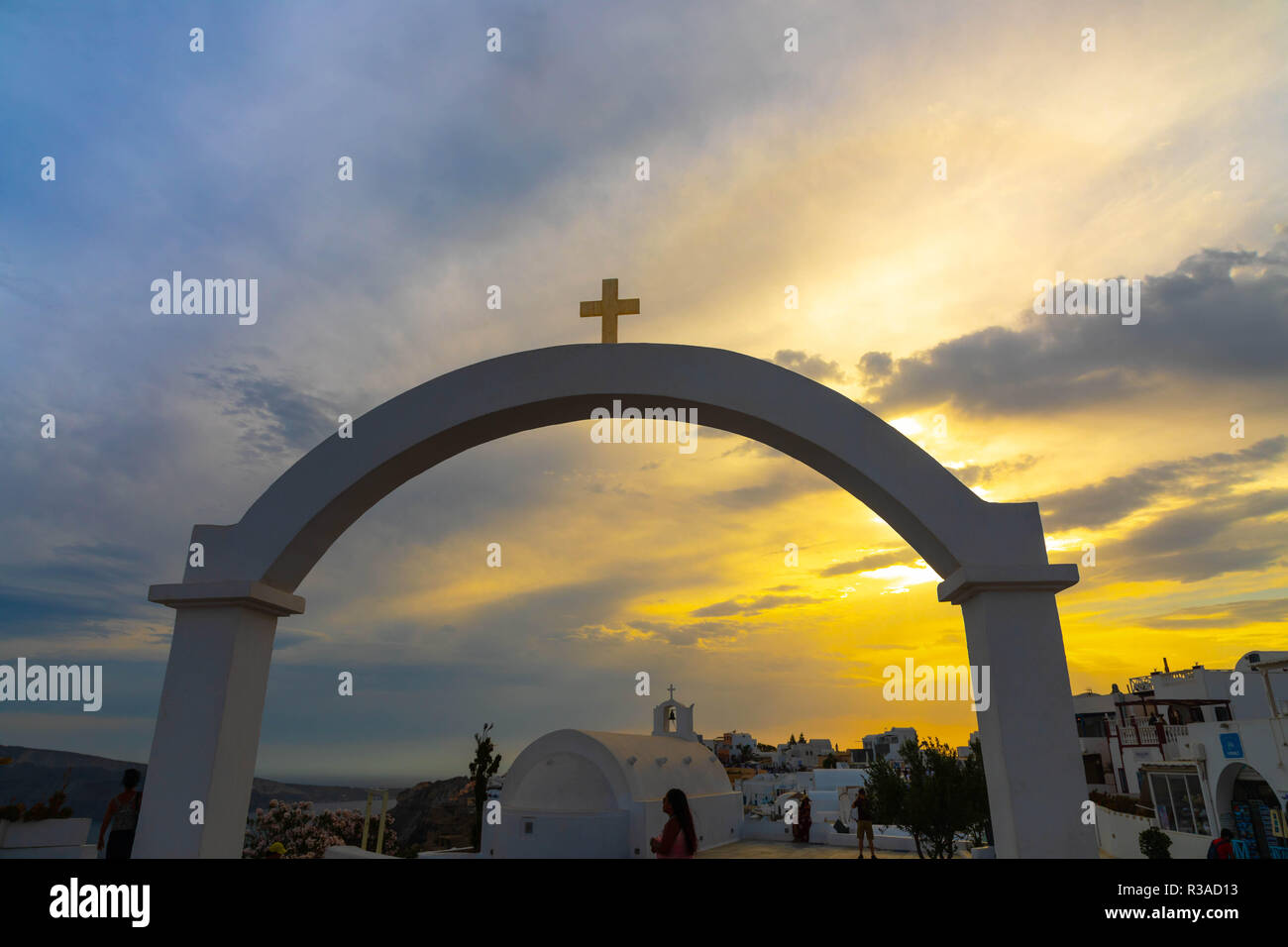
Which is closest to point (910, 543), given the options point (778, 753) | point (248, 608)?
point (248, 608)

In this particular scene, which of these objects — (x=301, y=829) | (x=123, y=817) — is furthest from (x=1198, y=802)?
(x=123, y=817)

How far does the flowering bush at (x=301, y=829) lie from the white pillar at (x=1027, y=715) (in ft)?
39.6

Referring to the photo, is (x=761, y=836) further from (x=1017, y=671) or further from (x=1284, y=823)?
(x=1017, y=671)

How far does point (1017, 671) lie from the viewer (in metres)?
4.98

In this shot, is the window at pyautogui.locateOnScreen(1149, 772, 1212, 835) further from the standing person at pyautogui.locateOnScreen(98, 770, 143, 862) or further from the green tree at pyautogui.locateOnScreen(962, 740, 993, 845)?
the standing person at pyautogui.locateOnScreen(98, 770, 143, 862)

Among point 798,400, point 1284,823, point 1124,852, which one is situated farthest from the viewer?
point 1124,852

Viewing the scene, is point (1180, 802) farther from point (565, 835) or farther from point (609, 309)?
point (609, 309)

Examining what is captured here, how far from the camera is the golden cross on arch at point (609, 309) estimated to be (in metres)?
6.27

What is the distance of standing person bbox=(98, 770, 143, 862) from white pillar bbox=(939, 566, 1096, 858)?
7176 mm

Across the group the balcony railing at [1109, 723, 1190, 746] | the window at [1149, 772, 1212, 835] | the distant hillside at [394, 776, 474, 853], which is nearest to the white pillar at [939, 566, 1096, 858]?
the window at [1149, 772, 1212, 835]

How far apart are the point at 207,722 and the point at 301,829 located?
1044cm

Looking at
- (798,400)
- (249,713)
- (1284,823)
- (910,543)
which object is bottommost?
(1284,823)
